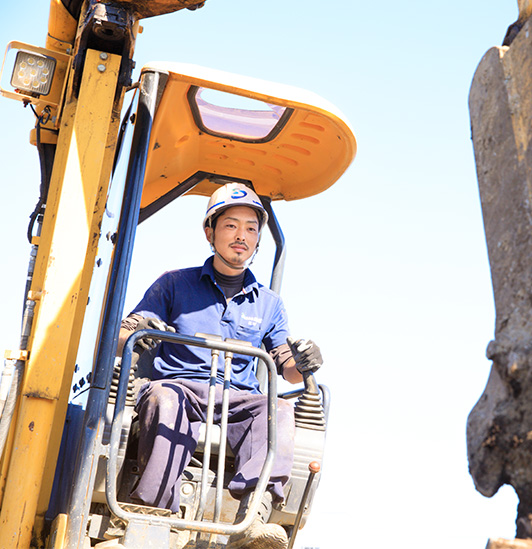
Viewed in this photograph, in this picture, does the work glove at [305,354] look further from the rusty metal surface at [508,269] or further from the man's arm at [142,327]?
the rusty metal surface at [508,269]

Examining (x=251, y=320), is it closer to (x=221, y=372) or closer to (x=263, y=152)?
(x=221, y=372)

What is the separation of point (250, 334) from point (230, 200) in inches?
30.2

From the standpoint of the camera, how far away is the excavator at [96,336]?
2.78 meters

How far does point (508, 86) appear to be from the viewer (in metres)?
1.38

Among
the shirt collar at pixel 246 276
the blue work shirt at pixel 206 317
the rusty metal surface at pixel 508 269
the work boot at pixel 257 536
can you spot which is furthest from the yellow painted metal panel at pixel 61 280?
the rusty metal surface at pixel 508 269

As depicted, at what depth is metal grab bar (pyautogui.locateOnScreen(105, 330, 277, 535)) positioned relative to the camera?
2697mm

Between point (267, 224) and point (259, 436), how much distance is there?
65.9 inches

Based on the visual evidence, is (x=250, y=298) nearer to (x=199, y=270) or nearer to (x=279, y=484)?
(x=199, y=270)

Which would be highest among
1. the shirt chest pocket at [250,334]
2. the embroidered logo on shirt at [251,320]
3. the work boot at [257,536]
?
the embroidered logo on shirt at [251,320]

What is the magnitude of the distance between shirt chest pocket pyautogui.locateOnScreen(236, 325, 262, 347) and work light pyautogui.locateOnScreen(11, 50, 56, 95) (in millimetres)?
1489

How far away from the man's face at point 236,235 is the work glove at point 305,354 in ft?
2.55

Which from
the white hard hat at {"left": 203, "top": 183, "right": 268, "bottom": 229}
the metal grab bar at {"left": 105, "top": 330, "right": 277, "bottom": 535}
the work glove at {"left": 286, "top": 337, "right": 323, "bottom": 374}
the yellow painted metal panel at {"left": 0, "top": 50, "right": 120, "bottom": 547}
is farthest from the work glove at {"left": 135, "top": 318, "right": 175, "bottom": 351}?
the white hard hat at {"left": 203, "top": 183, "right": 268, "bottom": 229}

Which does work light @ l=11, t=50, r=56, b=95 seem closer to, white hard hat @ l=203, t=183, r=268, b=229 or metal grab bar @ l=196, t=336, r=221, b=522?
white hard hat @ l=203, t=183, r=268, b=229

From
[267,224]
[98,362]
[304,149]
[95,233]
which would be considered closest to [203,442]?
A: [98,362]
